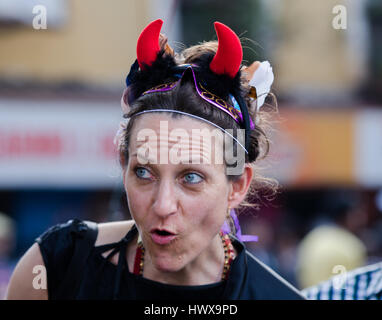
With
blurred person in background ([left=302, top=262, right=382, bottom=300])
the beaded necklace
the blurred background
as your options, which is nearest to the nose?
the beaded necklace

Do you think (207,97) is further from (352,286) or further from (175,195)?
(352,286)

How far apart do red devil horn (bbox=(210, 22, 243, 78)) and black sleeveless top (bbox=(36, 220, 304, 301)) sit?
2.15 feet

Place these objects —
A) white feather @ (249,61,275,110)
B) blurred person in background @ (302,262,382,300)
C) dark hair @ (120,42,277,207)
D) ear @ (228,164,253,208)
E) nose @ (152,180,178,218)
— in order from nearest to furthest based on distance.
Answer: nose @ (152,180,178,218), dark hair @ (120,42,277,207), ear @ (228,164,253,208), white feather @ (249,61,275,110), blurred person in background @ (302,262,382,300)

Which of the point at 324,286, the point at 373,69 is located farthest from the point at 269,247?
the point at 324,286

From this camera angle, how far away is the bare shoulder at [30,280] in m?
1.98

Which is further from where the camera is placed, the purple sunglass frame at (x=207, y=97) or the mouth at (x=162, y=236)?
the purple sunglass frame at (x=207, y=97)

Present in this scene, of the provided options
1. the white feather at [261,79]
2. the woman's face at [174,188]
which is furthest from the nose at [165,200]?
the white feather at [261,79]

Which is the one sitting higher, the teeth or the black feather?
the black feather

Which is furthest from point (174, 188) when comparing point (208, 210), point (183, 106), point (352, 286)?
point (352, 286)

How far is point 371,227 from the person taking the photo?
8242mm

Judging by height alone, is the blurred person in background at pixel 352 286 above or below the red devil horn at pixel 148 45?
below

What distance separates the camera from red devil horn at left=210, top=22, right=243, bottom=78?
180 centimetres

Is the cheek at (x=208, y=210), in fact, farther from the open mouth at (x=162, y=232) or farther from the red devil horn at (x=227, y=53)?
the red devil horn at (x=227, y=53)

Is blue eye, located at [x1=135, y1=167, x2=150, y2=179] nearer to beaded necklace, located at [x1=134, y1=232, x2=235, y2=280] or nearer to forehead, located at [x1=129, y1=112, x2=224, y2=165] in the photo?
forehead, located at [x1=129, y1=112, x2=224, y2=165]
